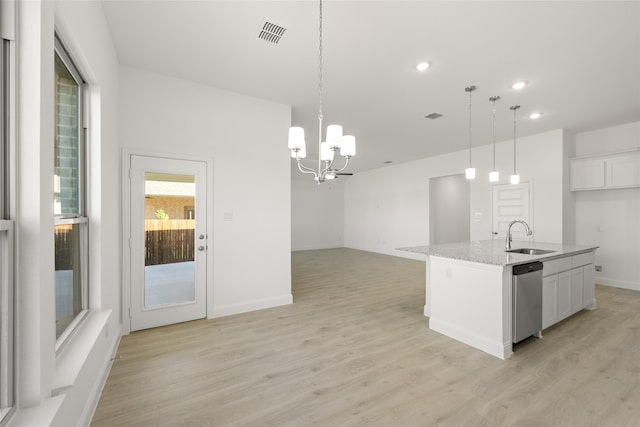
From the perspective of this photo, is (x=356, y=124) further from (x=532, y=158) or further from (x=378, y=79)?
(x=532, y=158)

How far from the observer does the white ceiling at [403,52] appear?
233 cm

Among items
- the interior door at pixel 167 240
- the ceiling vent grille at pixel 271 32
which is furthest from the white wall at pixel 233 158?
the ceiling vent grille at pixel 271 32

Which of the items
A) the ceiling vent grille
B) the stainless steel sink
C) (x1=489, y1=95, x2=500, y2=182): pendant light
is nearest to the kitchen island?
the stainless steel sink

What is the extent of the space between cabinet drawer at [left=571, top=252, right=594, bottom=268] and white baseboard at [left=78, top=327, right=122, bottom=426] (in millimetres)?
5069

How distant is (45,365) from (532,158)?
747cm

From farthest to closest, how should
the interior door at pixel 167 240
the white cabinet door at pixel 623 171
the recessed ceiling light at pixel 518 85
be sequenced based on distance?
1. the white cabinet door at pixel 623 171
2. the recessed ceiling light at pixel 518 85
3. the interior door at pixel 167 240

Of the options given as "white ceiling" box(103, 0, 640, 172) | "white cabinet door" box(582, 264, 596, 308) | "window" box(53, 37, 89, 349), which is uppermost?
"white ceiling" box(103, 0, 640, 172)

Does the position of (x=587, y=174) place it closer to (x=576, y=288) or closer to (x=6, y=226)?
(x=576, y=288)

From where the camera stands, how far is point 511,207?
6.14 m

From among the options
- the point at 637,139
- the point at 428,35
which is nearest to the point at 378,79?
the point at 428,35

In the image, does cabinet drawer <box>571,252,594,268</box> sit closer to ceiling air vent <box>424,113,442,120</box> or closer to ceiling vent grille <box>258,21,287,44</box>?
ceiling air vent <box>424,113,442,120</box>

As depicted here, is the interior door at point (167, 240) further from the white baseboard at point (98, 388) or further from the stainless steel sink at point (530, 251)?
the stainless steel sink at point (530, 251)

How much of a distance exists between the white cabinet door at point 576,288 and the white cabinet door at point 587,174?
2576 millimetres

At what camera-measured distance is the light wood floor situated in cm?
194
